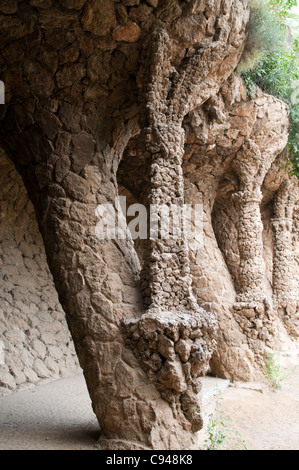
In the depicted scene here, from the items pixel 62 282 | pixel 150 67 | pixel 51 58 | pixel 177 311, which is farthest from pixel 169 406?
pixel 51 58

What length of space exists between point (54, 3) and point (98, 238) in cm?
210

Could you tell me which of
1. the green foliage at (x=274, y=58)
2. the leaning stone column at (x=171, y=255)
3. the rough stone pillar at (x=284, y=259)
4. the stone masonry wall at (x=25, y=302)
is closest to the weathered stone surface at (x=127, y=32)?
the leaning stone column at (x=171, y=255)

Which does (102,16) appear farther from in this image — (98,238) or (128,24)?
(98,238)

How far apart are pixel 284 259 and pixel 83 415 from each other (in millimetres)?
5663

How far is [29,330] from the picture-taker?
596 centimetres

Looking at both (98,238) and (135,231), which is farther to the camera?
(135,231)

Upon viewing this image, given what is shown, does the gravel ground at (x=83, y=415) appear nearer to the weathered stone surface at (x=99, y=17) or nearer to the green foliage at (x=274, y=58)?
the weathered stone surface at (x=99, y=17)

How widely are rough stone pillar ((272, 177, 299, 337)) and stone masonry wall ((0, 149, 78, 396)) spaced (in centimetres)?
448

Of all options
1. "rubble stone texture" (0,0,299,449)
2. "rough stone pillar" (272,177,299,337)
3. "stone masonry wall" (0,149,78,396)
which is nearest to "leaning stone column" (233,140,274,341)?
"rough stone pillar" (272,177,299,337)

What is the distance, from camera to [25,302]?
6.13 m

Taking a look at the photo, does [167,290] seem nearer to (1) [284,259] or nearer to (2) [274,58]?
(2) [274,58]

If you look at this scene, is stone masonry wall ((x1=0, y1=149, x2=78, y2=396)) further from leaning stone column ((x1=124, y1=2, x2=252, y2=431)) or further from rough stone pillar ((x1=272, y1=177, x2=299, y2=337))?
rough stone pillar ((x1=272, y1=177, x2=299, y2=337))

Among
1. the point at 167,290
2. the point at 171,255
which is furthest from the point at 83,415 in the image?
the point at 171,255

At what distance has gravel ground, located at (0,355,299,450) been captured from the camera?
348 cm
